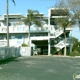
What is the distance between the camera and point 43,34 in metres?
51.3

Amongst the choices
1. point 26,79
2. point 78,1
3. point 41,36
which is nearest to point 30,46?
point 41,36

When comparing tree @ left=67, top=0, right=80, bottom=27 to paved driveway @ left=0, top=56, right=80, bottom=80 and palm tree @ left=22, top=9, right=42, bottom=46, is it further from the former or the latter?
paved driveway @ left=0, top=56, right=80, bottom=80

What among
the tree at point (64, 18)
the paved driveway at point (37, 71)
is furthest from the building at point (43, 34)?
the paved driveway at point (37, 71)

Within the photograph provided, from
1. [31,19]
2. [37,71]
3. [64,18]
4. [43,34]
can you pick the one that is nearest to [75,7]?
[64,18]

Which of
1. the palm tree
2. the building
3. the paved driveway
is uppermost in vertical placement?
the palm tree

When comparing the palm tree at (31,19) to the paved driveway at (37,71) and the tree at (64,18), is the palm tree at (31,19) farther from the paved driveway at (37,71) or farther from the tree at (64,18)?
the paved driveway at (37,71)

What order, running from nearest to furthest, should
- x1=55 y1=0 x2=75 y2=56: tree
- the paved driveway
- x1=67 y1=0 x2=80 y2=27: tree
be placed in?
the paved driveway → x1=67 y1=0 x2=80 y2=27: tree → x1=55 y1=0 x2=75 y2=56: tree

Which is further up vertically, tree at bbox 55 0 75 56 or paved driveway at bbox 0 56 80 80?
tree at bbox 55 0 75 56

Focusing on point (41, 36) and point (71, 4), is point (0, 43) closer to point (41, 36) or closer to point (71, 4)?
point (41, 36)

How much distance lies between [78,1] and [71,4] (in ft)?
9.77

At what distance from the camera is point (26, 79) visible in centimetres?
1230

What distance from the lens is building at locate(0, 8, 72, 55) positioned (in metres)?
48.8

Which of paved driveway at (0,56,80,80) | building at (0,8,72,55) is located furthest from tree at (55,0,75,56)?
paved driveway at (0,56,80,80)

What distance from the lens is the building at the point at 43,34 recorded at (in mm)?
48750
